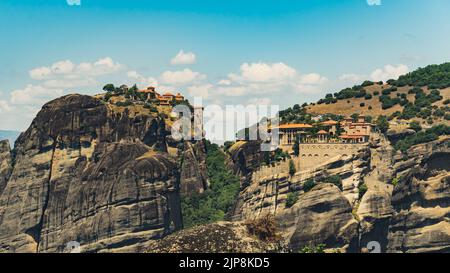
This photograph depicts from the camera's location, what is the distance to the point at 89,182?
152m

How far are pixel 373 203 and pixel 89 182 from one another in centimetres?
5106

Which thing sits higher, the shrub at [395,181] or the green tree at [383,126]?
the green tree at [383,126]

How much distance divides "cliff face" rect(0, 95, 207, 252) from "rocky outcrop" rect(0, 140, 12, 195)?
10.6 feet

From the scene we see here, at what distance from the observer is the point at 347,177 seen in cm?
13112

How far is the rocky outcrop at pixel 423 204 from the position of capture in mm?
126000

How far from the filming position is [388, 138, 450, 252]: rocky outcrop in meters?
Result: 126

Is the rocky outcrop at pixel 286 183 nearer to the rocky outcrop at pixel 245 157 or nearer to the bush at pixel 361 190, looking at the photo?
the bush at pixel 361 190

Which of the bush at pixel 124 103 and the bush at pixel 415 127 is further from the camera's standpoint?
the bush at pixel 124 103

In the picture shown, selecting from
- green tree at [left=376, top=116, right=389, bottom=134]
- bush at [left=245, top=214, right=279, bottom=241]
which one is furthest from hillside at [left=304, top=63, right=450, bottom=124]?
bush at [left=245, top=214, right=279, bottom=241]

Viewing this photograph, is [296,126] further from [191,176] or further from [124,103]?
[124,103]

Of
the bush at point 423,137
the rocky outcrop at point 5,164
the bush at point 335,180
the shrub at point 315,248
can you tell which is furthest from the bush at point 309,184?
the rocky outcrop at point 5,164

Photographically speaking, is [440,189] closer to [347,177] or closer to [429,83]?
[347,177]

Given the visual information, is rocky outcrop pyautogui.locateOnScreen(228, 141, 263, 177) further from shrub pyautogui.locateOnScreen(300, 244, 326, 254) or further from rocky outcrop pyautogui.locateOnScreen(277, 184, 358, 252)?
shrub pyautogui.locateOnScreen(300, 244, 326, 254)
